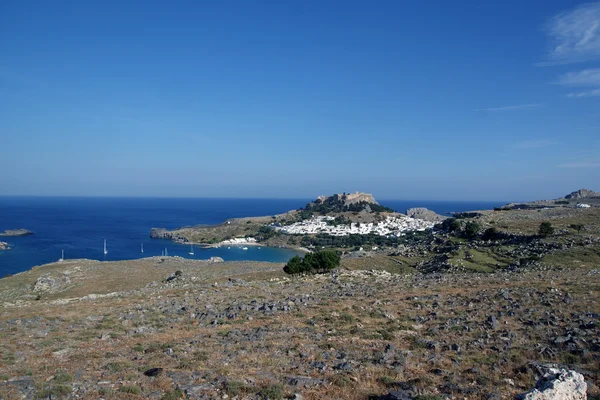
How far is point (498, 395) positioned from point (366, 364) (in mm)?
3871

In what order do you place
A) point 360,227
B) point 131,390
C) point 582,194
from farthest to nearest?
point 360,227, point 582,194, point 131,390

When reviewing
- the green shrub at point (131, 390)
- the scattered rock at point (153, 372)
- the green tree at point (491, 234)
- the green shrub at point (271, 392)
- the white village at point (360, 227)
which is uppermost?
the green shrub at point (271, 392)

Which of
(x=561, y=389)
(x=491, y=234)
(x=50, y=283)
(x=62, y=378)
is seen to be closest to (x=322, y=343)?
(x=561, y=389)

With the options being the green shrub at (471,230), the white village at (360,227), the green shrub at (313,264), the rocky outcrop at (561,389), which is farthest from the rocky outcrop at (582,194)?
the rocky outcrop at (561,389)

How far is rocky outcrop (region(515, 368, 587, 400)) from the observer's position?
781cm

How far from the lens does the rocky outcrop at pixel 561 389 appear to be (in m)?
7.81

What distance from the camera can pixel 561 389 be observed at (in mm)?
7949

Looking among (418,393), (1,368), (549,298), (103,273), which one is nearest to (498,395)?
(418,393)

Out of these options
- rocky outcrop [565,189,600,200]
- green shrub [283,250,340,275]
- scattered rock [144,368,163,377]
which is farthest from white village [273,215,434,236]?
scattered rock [144,368,163,377]

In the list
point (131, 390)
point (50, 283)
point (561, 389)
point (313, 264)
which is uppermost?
point (561, 389)

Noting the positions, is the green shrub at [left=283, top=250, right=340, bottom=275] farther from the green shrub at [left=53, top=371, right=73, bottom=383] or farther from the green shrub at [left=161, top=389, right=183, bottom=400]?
the green shrub at [left=161, top=389, right=183, bottom=400]

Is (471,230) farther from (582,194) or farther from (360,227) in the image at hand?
(360,227)

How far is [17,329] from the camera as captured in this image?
17.3 meters

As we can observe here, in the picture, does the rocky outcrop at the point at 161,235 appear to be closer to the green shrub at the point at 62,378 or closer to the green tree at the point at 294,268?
the green tree at the point at 294,268
